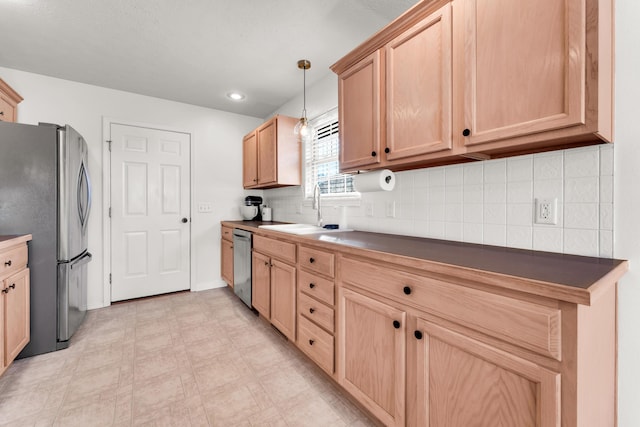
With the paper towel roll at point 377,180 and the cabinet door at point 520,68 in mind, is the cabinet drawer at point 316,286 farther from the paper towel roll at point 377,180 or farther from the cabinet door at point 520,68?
the cabinet door at point 520,68

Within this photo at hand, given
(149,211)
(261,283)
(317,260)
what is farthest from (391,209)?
(149,211)

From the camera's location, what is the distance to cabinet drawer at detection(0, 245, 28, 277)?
1.69m

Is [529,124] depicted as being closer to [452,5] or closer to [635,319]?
[452,5]

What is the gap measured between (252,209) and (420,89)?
2.81 metres

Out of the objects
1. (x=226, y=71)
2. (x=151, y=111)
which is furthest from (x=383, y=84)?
(x=151, y=111)

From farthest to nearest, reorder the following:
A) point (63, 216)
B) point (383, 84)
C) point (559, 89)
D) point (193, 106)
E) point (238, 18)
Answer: point (193, 106), point (63, 216), point (238, 18), point (383, 84), point (559, 89)

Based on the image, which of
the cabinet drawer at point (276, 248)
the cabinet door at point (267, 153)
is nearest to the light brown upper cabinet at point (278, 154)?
the cabinet door at point (267, 153)

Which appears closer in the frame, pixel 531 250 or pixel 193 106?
pixel 531 250

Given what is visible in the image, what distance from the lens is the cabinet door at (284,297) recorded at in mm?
2004

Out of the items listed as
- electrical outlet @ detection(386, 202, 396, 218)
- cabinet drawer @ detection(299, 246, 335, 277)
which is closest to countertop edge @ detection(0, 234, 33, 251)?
cabinet drawer @ detection(299, 246, 335, 277)

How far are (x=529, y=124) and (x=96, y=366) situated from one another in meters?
2.91

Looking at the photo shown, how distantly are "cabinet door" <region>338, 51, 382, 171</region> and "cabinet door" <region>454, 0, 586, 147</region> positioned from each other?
1.72 ft

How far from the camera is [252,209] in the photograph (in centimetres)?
377

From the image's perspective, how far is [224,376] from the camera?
6.03 ft
